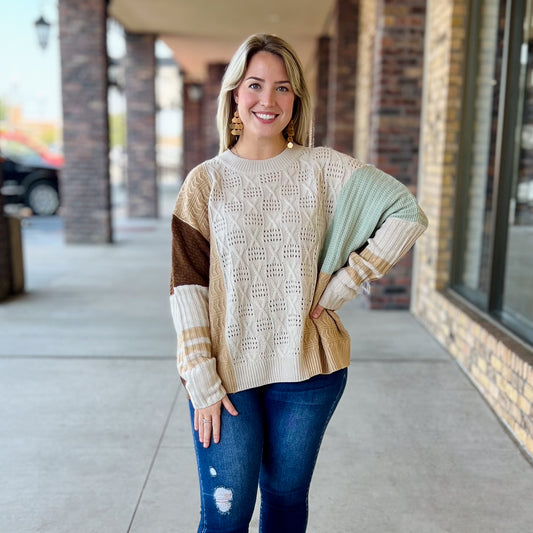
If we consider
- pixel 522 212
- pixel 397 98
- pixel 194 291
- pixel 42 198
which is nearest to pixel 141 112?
pixel 42 198

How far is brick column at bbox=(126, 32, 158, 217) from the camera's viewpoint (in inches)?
513

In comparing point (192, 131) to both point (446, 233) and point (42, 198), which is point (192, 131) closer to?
point (42, 198)

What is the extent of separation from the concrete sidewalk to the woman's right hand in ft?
3.23

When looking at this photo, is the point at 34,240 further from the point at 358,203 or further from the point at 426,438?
the point at 358,203

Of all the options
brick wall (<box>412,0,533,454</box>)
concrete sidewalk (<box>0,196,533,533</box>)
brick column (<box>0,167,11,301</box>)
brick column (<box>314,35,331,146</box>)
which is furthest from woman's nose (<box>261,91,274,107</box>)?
brick column (<box>314,35,331,146</box>)

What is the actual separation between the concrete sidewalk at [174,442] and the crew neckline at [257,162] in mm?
1461

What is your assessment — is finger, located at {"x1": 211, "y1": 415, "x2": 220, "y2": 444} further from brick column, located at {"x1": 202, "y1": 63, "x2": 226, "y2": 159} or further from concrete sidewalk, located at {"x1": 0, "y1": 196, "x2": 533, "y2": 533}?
brick column, located at {"x1": 202, "y1": 63, "x2": 226, "y2": 159}

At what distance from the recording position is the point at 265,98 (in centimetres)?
165

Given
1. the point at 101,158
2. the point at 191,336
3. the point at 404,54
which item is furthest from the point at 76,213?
the point at 191,336

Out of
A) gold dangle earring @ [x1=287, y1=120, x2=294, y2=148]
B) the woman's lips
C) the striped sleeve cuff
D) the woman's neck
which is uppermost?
the woman's lips

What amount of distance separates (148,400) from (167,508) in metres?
1.13

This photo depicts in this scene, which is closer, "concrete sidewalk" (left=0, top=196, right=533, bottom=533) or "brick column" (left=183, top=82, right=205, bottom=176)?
"concrete sidewalk" (left=0, top=196, right=533, bottom=533)

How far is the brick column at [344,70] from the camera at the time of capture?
8.76 meters

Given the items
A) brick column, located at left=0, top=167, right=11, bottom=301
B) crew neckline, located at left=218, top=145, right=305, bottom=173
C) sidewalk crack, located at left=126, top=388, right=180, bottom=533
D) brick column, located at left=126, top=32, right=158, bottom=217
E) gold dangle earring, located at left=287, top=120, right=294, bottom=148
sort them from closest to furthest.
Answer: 1. crew neckline, located at left=218, top=145, right=305, bottom=173
2. gold dangle earring, located at left=287, top=120, right=294, bottom=148
3. sidewalk crack, located at left=126, top=388, right=180, bottom=533
4. brick column, located at left=0, top=167, right=11, bottom=301
5. brick column, located at left=126, top=32, right=158, bottom=217
